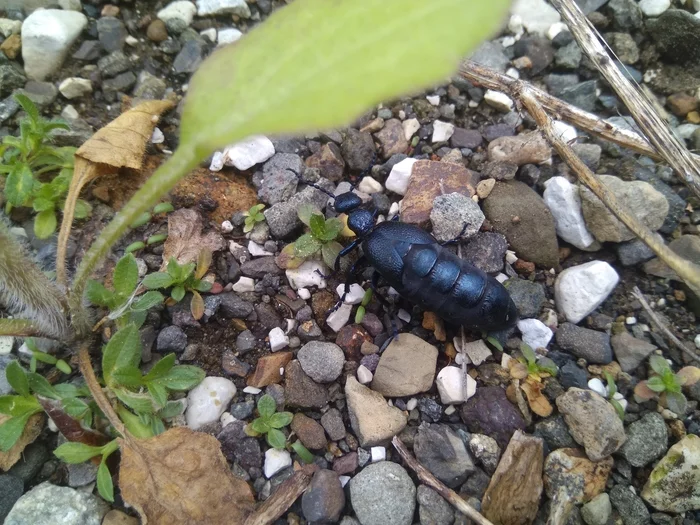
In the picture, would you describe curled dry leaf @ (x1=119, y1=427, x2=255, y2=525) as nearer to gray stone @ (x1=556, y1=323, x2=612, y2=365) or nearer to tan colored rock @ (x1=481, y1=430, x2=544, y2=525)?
tan colored rock @ (x1=481, y1=430, x2=544, y2=525)

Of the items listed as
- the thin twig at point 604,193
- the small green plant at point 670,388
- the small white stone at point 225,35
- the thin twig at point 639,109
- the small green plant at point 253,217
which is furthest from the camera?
the small white stone at point 225,35

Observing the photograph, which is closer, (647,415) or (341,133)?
(647,415)

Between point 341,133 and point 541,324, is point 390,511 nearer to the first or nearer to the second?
point 541,324

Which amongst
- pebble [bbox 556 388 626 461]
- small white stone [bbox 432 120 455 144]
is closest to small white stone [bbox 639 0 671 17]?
small white stone [bbox 432 120 455 144]

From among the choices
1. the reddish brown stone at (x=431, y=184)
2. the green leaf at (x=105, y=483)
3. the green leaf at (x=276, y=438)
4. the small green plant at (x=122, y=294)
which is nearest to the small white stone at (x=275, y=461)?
the green leaf at (x=276, y=438)

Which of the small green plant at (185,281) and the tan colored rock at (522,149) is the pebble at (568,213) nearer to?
the tan colored rock at (522,149)

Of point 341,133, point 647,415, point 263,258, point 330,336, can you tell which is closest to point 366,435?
point 330,336
